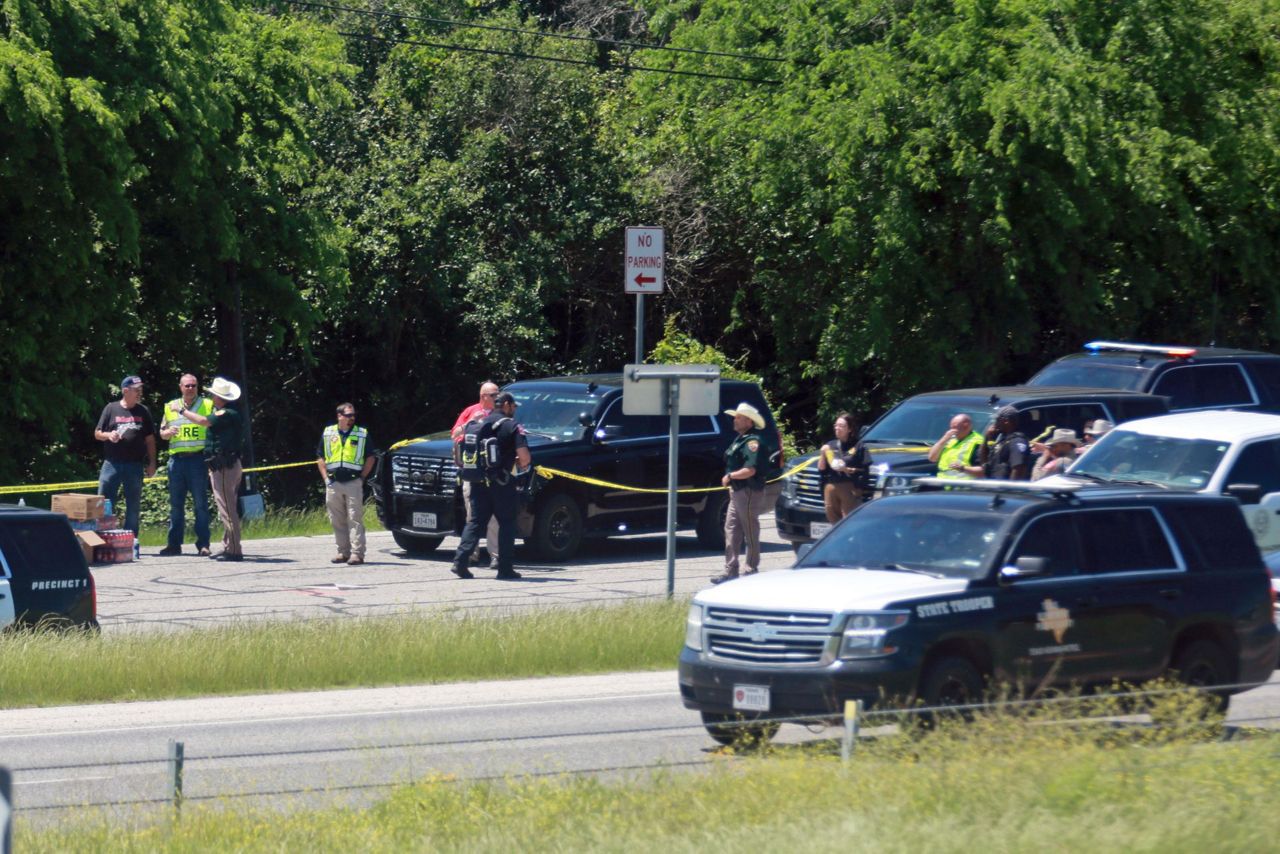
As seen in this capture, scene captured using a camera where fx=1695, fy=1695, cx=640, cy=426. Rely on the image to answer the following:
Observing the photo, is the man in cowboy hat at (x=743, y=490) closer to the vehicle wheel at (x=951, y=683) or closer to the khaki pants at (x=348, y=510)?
the khaki pants at (x=348, y=510)

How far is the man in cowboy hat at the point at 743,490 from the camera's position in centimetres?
1697

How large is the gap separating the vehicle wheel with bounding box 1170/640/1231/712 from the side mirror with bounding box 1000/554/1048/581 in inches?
51.6

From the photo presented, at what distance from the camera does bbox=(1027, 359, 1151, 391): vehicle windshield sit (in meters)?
20.3

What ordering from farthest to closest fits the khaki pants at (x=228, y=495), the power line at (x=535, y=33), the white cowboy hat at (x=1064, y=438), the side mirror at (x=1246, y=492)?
the power line at (x=535, y=33) < the khaki pants at (x=228, y=495) < the white cowboy hat at (x=1064, y=438) < the side mirror at (x=1246, y=492)

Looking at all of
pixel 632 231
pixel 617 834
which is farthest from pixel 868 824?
pixel 632 231

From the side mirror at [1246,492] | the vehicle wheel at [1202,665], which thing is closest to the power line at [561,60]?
the side mirror at [1246,492]

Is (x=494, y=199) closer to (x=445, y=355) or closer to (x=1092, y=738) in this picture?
(x=445, y=355)

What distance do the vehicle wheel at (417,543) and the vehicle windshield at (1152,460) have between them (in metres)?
7.59

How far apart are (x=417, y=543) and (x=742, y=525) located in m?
4.48

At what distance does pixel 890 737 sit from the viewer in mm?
7953

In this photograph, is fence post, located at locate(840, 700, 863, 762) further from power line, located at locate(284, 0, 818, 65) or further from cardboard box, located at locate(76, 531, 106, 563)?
power line, located at locate(284, 0, 818, 65)

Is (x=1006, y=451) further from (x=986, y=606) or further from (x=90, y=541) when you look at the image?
(x=90, y=541)

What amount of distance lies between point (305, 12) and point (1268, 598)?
92.7 ft

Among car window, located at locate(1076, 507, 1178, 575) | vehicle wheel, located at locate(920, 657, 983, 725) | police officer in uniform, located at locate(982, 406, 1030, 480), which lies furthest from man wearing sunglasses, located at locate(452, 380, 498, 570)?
vehicle wheel, located at locate(920, 657, 983, 725)
